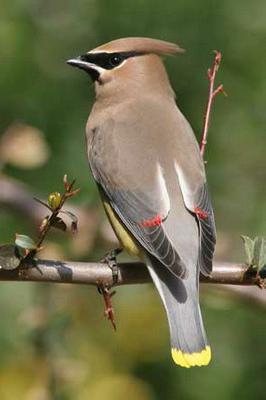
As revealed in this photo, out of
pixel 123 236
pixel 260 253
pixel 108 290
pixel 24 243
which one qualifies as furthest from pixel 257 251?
pixel 123 236

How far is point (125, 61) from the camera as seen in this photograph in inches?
213

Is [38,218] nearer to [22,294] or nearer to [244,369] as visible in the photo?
[22,294]

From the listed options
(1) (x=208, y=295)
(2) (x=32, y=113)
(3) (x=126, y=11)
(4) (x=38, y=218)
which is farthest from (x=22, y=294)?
(3) (x=126, y=11)

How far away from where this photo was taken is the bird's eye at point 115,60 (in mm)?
5375

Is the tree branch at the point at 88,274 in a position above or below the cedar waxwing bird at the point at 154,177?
above

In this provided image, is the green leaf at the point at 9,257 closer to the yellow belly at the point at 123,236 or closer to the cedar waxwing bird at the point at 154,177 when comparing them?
the cedar waxwing bird at the point at 154,177

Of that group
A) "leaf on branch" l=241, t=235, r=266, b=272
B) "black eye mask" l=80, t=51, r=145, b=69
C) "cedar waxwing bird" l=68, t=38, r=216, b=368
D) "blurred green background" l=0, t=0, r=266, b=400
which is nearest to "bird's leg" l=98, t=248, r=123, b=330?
"cedar waxwing bird" l=68, t=38, r=216, b=368

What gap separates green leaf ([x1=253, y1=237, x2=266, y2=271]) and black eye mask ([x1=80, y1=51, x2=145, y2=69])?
158 centimetres

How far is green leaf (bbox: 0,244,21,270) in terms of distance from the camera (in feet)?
12.5

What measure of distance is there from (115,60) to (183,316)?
130cm

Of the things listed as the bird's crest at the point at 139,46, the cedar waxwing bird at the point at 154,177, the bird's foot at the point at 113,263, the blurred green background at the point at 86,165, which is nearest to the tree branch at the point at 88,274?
the bird's foot at the point at 113,263

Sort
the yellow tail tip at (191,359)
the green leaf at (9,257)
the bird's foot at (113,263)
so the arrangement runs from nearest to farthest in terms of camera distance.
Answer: the green leaf at (9,257), the bird's foot at (113,263), the yellow tail tip at (191,359)

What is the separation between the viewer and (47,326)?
5.02 m

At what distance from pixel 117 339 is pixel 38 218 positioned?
554 millimetres
